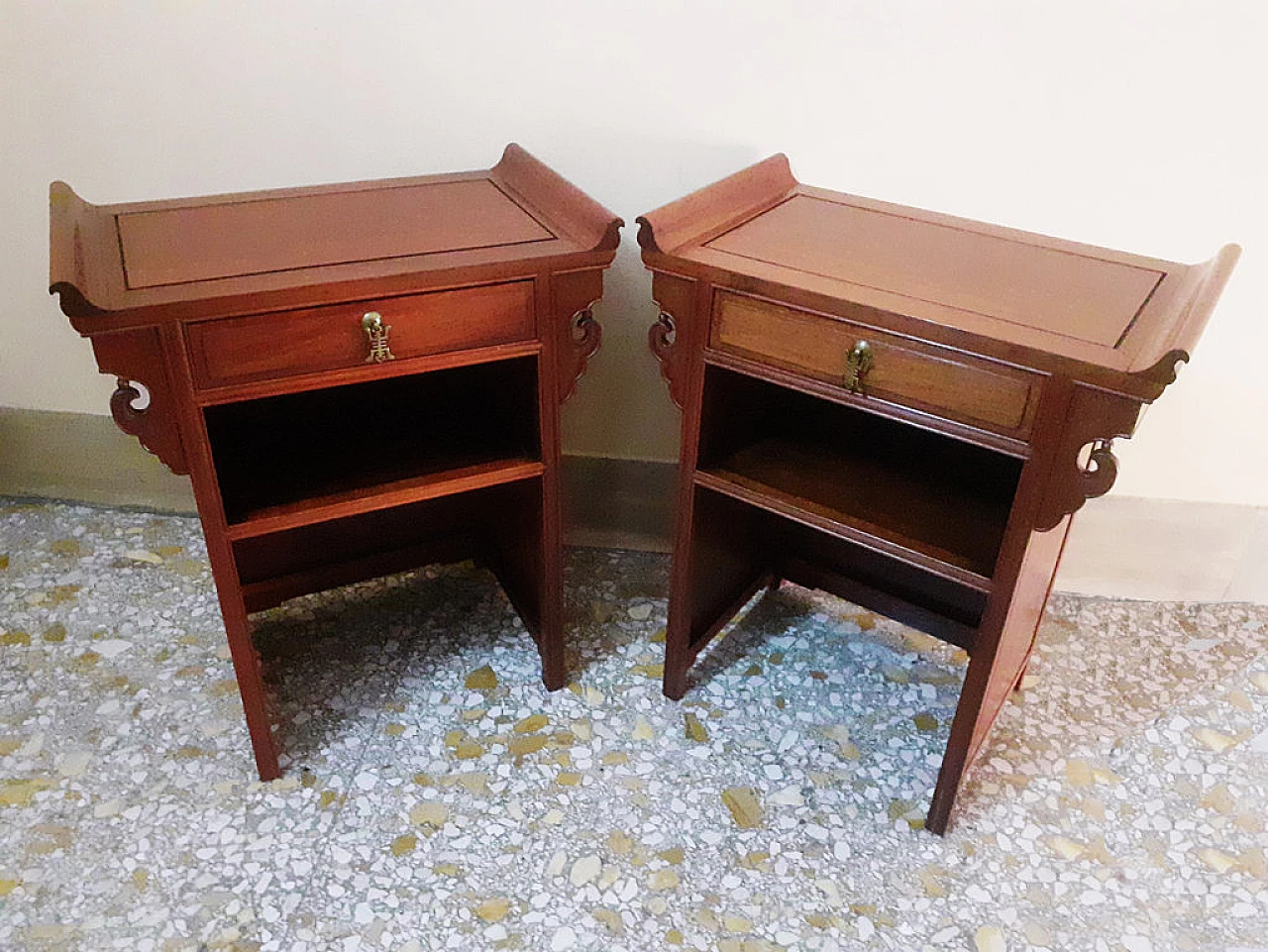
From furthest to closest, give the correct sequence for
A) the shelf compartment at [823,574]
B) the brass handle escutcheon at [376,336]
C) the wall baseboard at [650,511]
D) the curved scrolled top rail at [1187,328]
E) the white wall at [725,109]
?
1. the wall baseboard at [650,511]
2. the shelf compartment at [823,574]
3. the white wall at [725,109]
4. the brass handle escutcheon at [376,336]
5. the curved scrolled top rail at [1187,328]

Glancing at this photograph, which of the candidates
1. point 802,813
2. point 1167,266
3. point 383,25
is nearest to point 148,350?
point 383,25

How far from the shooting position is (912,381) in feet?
4.51

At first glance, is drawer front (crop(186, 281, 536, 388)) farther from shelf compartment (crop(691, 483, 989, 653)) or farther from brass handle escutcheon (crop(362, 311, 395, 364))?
shelf compartment (crop(691, 483, 989, 653))

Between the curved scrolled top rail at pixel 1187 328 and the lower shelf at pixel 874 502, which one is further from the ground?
the curved scrolled top rail at pixel 1187 328

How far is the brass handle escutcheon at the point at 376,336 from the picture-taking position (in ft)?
4.64

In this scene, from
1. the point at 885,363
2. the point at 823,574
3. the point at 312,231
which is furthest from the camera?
the point at 823,574

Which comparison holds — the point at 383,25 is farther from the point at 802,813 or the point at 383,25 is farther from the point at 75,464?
the point at 802,813

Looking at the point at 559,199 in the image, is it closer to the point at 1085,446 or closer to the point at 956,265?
the point at 956,265

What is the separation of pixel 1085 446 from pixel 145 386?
1.22 meters

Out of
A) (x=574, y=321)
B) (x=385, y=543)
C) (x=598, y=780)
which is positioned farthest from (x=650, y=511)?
(x=574, y=321)

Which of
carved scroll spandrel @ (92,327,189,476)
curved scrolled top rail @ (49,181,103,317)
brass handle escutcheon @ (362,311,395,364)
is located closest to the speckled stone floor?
carved scroll spandrel @ (92,327,189,476)

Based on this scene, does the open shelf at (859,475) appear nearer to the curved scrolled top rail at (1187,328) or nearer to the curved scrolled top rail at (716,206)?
the curved scrolled top rail at (716,206)

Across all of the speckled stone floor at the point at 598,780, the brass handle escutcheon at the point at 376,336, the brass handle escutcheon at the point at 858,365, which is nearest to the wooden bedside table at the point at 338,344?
the brass handle escutcheon at the point at 376,336

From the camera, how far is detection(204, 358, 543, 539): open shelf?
158 centimetres
